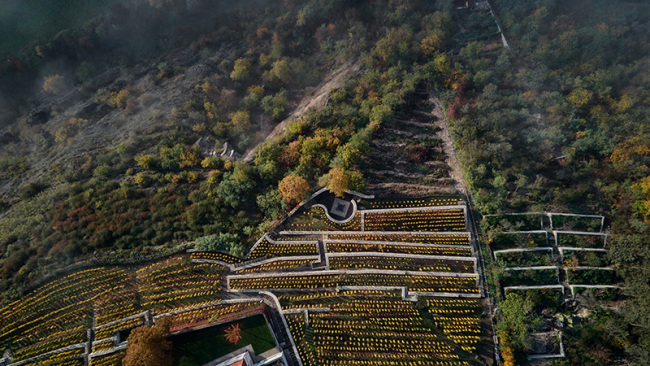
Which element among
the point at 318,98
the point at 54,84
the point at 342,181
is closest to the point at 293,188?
the point at 342,181

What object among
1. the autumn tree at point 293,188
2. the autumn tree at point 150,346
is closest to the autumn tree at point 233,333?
the autumn tree at point 150,346

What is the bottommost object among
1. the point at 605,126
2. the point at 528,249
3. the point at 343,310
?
the point at 343,310

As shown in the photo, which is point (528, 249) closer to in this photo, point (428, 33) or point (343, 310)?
point (343, 310)

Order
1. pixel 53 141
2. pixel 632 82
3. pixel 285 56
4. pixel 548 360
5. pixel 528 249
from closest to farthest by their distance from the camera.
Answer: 1. pixel 548 360
2. pixel 528 249
3. pixel 632 82
4. pixel 53 141
5. pixel 285 56

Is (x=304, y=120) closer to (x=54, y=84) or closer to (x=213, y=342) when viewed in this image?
(x=213, y=342)

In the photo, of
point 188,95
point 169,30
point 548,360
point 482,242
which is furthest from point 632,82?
point 169,30
